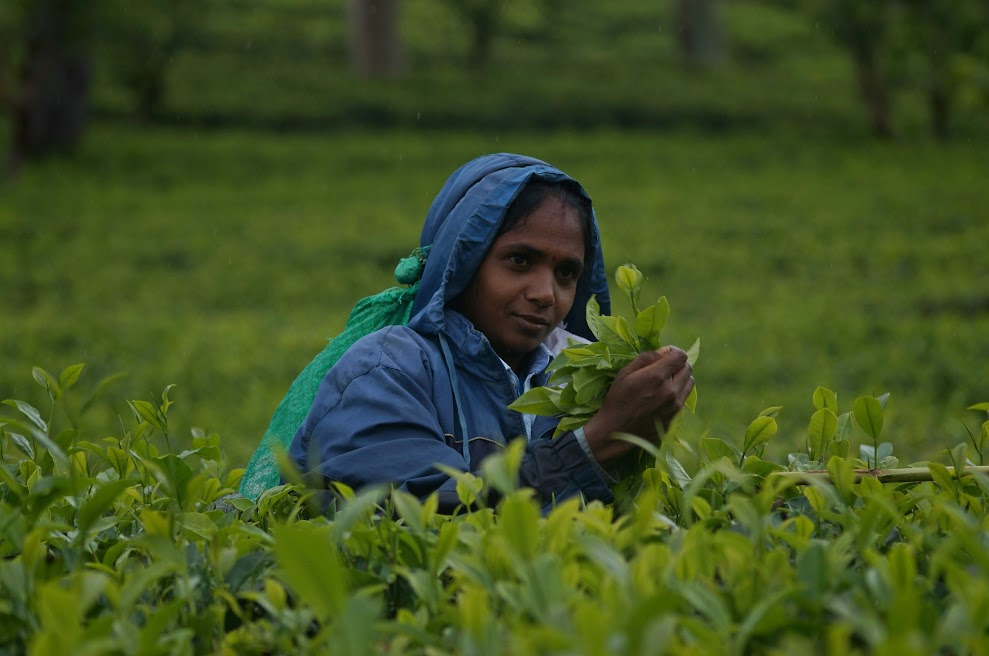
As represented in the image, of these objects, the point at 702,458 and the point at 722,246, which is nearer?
the point at 702,458

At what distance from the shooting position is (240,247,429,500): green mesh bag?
2045 millimetres

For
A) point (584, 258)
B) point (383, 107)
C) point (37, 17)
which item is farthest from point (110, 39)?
point (584, 258)

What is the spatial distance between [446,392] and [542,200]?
0.38m

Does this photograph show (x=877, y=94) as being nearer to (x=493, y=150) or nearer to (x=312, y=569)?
(x=493, y=150)

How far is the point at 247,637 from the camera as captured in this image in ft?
3.74

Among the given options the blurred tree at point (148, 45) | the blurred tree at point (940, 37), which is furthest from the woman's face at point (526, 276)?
the blurred tree at point (148, 45)

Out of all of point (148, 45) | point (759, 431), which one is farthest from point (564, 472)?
point (148, 45)

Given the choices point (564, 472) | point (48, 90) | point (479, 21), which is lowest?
point (48, 90)

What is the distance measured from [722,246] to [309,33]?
12.6m

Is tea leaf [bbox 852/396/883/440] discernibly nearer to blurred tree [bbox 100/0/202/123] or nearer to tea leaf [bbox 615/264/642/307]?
tea leaf [bbox 615/264/642/307]

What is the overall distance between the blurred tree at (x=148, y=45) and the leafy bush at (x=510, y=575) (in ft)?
43.4

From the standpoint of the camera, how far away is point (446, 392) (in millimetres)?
1876

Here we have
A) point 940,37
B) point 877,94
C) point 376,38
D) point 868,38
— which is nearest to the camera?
point 940,37

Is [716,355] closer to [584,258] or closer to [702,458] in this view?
[584,258]
